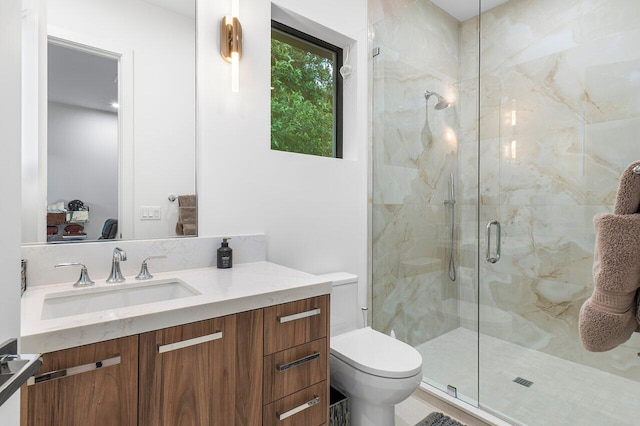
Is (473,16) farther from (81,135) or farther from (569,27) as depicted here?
(81,135)

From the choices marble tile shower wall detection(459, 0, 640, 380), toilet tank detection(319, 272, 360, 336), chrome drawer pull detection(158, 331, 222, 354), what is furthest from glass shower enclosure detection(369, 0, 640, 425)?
chrome drawer pull detection(158, 331, 222, 354)

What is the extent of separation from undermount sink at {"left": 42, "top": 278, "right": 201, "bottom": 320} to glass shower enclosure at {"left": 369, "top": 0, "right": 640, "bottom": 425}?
1428mm

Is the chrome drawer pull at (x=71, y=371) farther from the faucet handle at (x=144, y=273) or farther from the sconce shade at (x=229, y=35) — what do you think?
the sconce shade at (x=229, y=35)

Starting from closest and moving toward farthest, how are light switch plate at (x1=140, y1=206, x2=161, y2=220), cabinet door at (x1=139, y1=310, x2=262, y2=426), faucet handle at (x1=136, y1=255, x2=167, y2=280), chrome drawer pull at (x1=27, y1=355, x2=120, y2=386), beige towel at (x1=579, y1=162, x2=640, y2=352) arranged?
beige towel at (x1=579, y1=162, x2=640, y2=352)
chrome drawer pull at (x1=27, y1=355, x2=120, y2=386)
cabinet door at (x1=139, y1=310, x2=262, y2=426)
faucet handle at (x1=136, y1=255, x2=167, y2=280)
light switch plate at (x1=140, y1=206, x2=161, y2=220)

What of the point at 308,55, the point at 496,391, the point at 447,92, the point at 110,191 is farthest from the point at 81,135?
the point at 496,391

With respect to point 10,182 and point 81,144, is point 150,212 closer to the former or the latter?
point 81,144

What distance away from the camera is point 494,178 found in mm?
2543

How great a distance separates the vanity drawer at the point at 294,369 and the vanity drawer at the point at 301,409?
24mm

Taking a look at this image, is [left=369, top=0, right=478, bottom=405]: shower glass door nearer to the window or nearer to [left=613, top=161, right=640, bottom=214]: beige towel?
the window

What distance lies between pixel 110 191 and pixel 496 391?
7.66 feet

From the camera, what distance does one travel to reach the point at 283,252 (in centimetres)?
189

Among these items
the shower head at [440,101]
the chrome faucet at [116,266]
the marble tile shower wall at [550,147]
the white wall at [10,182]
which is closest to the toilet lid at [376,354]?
the chrome faucet at [116,266]

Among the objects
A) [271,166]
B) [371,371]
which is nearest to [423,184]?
[271,166]

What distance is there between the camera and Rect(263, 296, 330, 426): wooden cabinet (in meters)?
1.15
